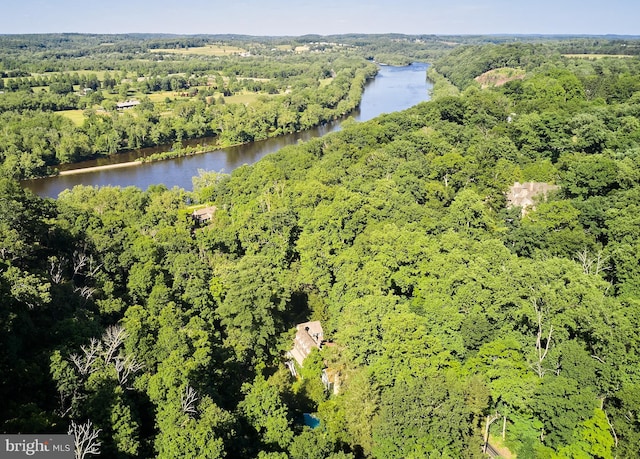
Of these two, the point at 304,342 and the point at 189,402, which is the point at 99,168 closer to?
the point at 304,342

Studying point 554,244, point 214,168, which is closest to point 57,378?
point 554,244

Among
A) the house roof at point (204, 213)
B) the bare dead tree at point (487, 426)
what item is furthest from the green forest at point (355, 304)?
the house roof at point (204, 213)

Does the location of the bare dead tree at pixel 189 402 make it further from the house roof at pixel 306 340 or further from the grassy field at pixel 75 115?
the grassy field at pixel 75 115

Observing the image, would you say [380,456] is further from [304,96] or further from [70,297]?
[304,96]

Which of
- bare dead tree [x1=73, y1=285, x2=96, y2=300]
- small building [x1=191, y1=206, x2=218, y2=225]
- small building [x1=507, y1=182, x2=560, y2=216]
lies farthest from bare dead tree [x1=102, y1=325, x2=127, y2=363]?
small building [x1=507, y1=182, x2=560, y2=216]

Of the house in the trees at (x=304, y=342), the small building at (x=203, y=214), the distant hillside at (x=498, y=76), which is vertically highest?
the distant hillside at (x=498, y=76)

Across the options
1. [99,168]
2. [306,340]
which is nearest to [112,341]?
Answer: [306,340]
